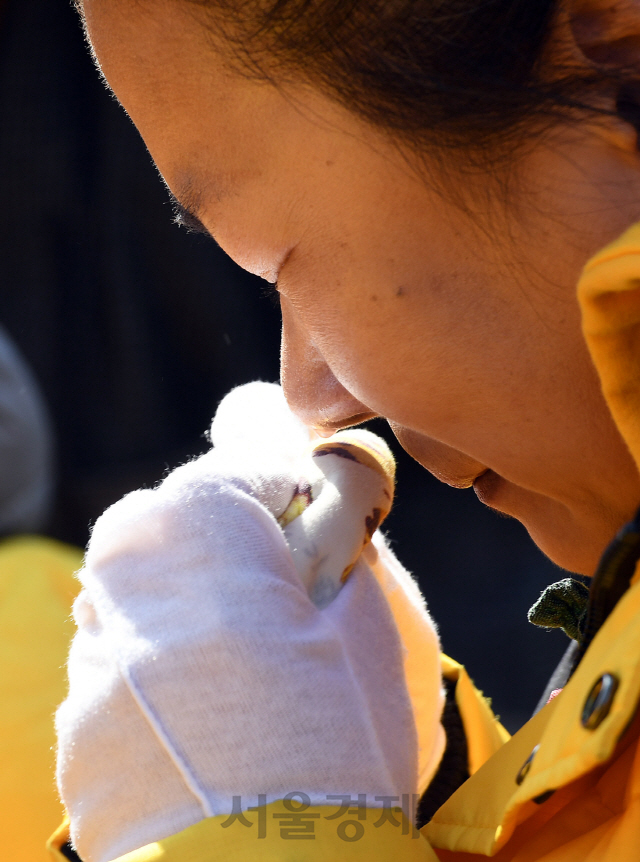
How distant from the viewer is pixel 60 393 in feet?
5.69

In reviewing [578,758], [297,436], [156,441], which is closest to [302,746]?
[578,758]

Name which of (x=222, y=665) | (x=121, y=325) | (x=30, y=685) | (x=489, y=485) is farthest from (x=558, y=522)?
(x=121, y=325)

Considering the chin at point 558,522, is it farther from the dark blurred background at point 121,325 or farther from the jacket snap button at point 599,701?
the dark blurred background at point 121,325

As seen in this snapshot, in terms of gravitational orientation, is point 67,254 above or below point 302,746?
below

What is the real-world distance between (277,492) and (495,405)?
19cm

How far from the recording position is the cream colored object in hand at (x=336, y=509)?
2.08 ft

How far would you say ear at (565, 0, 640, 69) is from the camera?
1.59 feet

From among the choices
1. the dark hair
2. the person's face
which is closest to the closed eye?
the person's face

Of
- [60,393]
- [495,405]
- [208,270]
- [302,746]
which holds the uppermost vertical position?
[495,405]

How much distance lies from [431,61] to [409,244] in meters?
0.10

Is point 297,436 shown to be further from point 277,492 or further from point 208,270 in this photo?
point 208,270

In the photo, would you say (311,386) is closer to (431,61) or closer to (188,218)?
(188,218)

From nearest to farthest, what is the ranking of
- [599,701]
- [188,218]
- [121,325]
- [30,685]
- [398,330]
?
[599,701] → [398,330] → [188,218] → [30,685] → [121,325]

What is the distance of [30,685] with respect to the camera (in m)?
0.87
